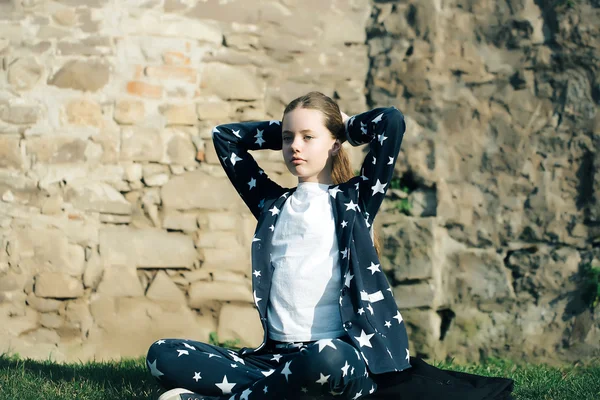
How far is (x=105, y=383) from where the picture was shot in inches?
115

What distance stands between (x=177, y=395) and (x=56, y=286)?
6.57ft

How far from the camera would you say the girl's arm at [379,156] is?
253cm

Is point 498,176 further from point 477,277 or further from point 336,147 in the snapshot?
point 336,147

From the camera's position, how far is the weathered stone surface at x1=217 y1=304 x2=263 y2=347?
432 centimetres

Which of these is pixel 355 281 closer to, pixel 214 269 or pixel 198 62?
pixel 214 269

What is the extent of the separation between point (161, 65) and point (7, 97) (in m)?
0.90

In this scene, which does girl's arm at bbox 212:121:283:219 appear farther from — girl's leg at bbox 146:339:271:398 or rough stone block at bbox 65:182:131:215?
rough stone block at bbox 65:182:131:215

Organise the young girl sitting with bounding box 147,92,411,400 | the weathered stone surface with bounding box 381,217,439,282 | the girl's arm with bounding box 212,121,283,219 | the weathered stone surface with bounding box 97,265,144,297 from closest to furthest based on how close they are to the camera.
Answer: the young girl sitting with bounding box 147,92,411,400
the girl's arm with bounding box 212,121,283,219
the weathered stone surface with bounding box 97,265,144,297
the weathered stone surface with bounding box 381,217,439,282

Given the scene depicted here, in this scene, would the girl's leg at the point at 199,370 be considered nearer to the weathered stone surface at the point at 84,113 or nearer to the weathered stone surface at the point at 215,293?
the weathered stone surface at the point at 215,293

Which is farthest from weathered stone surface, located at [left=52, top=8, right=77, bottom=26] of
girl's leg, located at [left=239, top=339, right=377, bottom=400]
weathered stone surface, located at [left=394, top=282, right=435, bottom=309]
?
girl's leg, located at [left=239, top=339, right=377, bottom=400]

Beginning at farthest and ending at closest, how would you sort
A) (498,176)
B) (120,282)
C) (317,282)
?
(498,176) → (120,282) → (317,282)

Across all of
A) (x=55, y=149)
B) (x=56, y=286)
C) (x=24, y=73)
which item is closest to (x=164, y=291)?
(x=56, y=286)

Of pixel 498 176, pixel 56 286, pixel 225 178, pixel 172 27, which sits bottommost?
pixel 56 286

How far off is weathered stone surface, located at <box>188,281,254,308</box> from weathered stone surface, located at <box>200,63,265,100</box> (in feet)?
3.77
